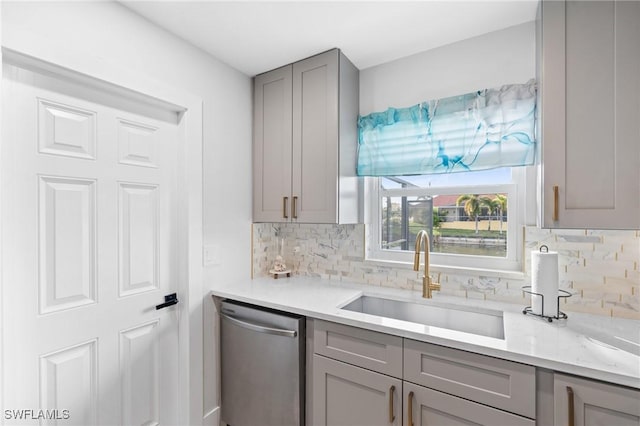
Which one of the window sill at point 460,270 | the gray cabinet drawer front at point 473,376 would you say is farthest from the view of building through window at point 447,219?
the gray cabinet drawer front at point 473,376

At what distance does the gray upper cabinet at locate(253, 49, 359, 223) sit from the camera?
1.89 metres

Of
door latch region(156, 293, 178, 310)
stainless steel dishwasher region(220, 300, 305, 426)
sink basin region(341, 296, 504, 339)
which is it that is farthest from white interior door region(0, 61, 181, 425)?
sink basin region(341, 296, 504, 339)

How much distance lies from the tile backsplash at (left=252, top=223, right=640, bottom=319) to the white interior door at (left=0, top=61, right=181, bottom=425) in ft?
2.60

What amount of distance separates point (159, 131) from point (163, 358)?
1.25m

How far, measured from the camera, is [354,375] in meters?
1.45

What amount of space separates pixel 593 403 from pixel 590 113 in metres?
1.06

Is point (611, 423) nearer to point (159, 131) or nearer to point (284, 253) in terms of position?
point (284, 253)

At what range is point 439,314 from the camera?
1.73 meters

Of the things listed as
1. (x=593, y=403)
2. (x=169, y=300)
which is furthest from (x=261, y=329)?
(x=593, y=403)

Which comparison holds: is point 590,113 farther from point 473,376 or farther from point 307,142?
point 307,142

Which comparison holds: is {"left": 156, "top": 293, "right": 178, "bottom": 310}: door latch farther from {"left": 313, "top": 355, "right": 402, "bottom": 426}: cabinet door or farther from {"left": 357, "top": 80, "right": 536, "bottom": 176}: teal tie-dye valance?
{"left": 357, "top": 80, "right": 536, "bottom": 176}: teal tie-dye valance

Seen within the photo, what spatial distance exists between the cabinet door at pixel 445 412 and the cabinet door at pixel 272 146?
1223 mm

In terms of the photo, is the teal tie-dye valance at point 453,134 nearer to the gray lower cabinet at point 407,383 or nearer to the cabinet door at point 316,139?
the cabinet door at point 316,139

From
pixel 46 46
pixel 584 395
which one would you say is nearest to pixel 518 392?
pixel 584 395
